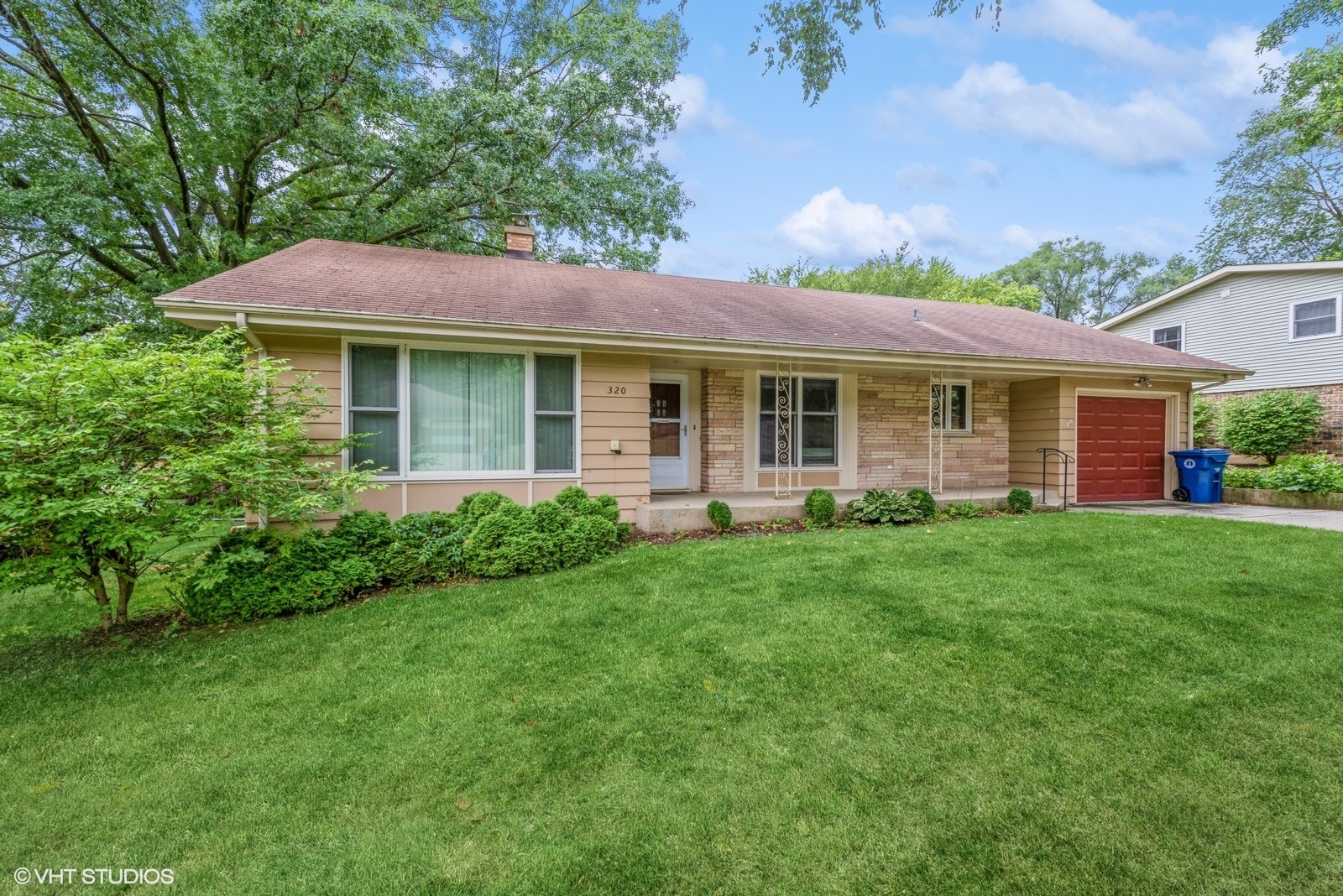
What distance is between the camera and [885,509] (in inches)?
304

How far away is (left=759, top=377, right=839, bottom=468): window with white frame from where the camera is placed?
364 inches

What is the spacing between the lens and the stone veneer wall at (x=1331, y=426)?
12773 millimetres

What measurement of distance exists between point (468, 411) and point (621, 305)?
2.71 metres

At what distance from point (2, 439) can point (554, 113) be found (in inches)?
482

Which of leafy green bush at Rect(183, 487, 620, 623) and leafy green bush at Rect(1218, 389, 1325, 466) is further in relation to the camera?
leafy green bush at Rect(1218, 389, 1325, 466)

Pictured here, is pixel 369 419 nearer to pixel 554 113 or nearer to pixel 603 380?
pixel 603 380

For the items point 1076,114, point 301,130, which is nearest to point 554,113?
point 301,130

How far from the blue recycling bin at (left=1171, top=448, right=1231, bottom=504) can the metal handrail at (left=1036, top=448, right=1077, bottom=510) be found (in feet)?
7.10

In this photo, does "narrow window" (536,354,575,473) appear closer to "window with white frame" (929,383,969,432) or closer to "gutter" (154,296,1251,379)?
"gutter" (154,296,1251,379)

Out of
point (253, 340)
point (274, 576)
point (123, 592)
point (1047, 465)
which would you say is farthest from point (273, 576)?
point (1047, 465)

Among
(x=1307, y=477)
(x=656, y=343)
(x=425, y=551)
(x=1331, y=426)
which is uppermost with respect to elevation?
(x=656, y=343)

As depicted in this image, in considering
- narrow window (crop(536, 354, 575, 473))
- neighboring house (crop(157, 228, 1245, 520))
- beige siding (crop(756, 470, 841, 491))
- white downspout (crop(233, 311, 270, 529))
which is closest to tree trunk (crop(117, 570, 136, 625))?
white downspout (crop(233, 311, 270, 529))

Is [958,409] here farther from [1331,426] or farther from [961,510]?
[1331,426]

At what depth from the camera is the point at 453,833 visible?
7.25 ft
